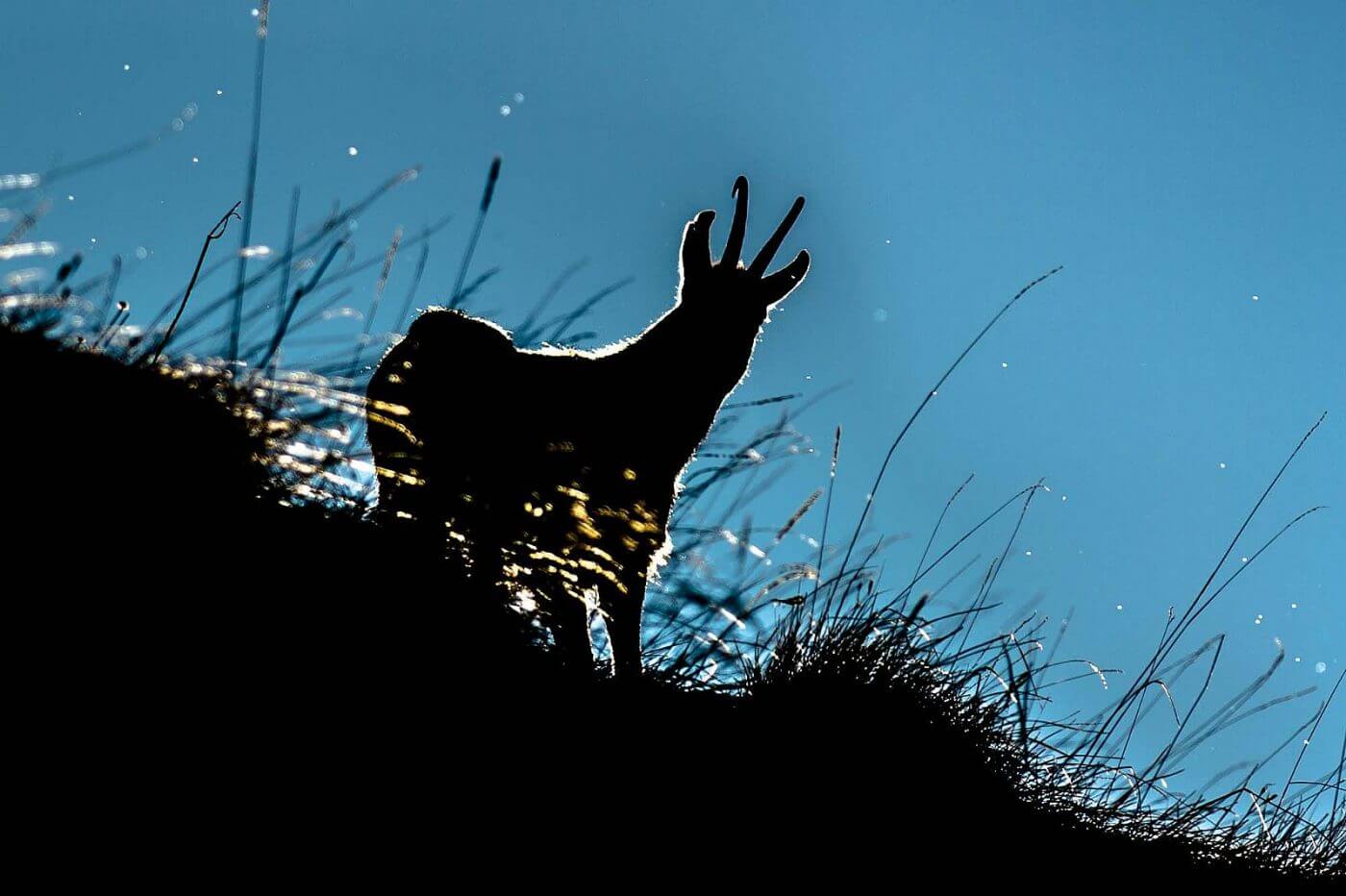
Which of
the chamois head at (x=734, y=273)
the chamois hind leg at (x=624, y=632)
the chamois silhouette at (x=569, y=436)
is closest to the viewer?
the chamois silhouette at (x=569, y=436)

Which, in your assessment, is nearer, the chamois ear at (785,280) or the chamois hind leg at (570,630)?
the chamois hind leg at (570,630)

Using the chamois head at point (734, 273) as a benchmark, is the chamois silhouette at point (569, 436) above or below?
below

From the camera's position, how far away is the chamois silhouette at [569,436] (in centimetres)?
218

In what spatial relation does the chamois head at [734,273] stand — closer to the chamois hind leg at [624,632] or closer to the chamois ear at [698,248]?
the chamois ear at [698,248]

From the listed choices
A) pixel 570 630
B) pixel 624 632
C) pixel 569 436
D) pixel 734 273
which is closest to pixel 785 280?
pixel 734 273

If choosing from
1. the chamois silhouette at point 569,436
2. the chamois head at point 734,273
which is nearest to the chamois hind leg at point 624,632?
the chamois silhouette at point 569,436

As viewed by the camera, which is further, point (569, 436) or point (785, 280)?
point (785, 280)

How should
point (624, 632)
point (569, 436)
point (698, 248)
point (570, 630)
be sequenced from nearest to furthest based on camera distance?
point (570, 630)
point (624, 632)
point (569, 436)
point (698, 248)

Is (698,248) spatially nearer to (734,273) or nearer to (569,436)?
(734,273)

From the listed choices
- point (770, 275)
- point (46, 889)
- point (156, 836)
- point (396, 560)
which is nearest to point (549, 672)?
point (396, 560)

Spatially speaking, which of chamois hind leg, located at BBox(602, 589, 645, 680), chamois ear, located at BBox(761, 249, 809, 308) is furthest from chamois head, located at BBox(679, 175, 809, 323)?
chamois hind leg, located at BBox(602, 589, 645, 680)

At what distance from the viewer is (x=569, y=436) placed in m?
2.98

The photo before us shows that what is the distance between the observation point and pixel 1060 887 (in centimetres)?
217

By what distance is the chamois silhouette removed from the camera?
85.8 inches
